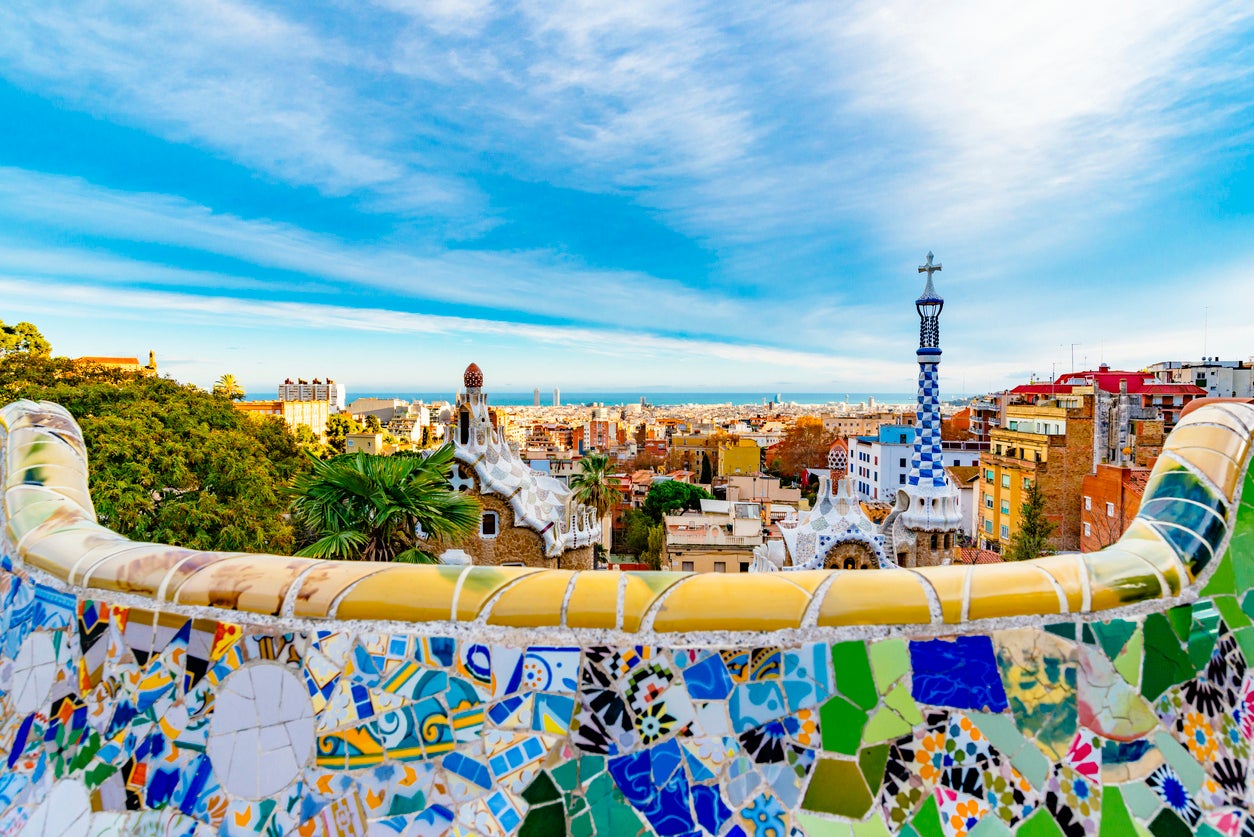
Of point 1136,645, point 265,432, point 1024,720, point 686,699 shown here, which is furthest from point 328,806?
point 265,432

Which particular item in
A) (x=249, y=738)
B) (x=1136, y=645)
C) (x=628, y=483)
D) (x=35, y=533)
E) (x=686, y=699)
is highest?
(x=35, y=533)

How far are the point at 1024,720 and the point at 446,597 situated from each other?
1.57 meters

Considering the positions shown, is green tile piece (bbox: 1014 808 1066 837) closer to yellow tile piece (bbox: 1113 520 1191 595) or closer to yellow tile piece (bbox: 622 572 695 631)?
yellow tile piece (bbox: 1113 520 1191 595)

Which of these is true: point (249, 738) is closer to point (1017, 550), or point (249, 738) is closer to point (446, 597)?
point (446, 597)

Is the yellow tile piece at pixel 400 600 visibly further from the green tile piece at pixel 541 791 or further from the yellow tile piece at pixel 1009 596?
the yellow tile piece at pixel 1009 596

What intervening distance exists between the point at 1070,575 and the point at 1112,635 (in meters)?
0.19

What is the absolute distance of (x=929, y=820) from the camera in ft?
5.93

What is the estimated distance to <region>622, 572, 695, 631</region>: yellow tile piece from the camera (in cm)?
184

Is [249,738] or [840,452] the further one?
[840,452]

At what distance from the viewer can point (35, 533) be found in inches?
90.3

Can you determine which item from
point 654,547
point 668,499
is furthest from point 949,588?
point 668,499

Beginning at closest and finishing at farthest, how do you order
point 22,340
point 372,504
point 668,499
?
1. point 372,504
2. point 22,340
3. point 668,499

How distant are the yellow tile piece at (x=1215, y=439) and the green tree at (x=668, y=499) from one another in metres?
33.1

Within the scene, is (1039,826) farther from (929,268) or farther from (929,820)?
(929,268)
